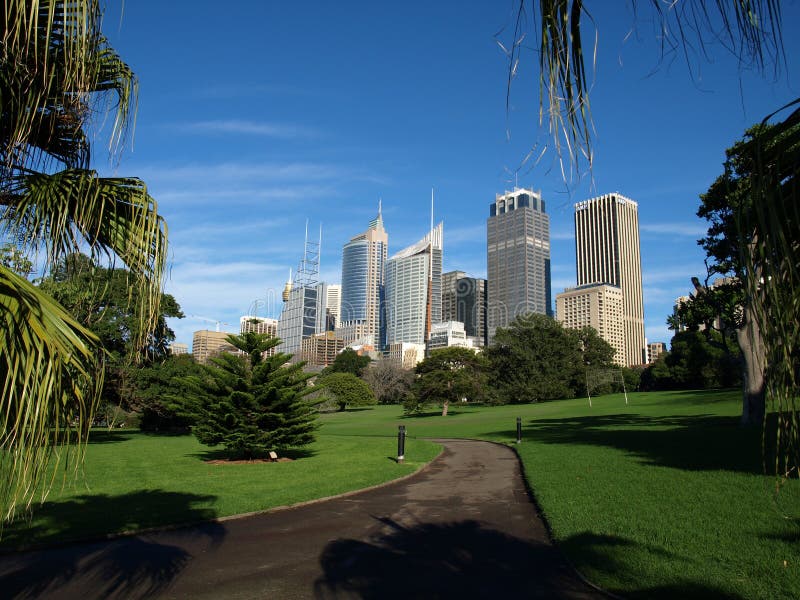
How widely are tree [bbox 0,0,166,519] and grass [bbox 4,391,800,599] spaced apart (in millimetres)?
4800

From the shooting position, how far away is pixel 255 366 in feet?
60.2

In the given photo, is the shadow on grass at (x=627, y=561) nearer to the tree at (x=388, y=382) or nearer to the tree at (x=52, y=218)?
the tree at (x=52, y=218)

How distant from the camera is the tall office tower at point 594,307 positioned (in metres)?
176

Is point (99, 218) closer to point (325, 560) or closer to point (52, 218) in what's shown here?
point (52, 218)

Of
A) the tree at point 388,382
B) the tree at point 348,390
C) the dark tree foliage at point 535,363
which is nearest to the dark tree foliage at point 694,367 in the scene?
the dark tree foliage at point 535,363

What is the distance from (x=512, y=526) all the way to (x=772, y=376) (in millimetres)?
7456

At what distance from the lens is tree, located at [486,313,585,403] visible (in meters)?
67.1

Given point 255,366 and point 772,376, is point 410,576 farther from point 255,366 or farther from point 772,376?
point 255,366

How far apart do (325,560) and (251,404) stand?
1171 centimetres

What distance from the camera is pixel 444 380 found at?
55344 millimetres

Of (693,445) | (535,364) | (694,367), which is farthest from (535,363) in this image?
(693,445)

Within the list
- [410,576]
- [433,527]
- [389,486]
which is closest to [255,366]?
[389,486]

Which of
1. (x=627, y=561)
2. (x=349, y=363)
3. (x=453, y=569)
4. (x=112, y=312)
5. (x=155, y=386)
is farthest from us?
(x=349, y=363)

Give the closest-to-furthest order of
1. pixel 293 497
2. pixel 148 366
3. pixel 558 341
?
pixel 293 497 < pixel 148 366 < pixel 558 341
